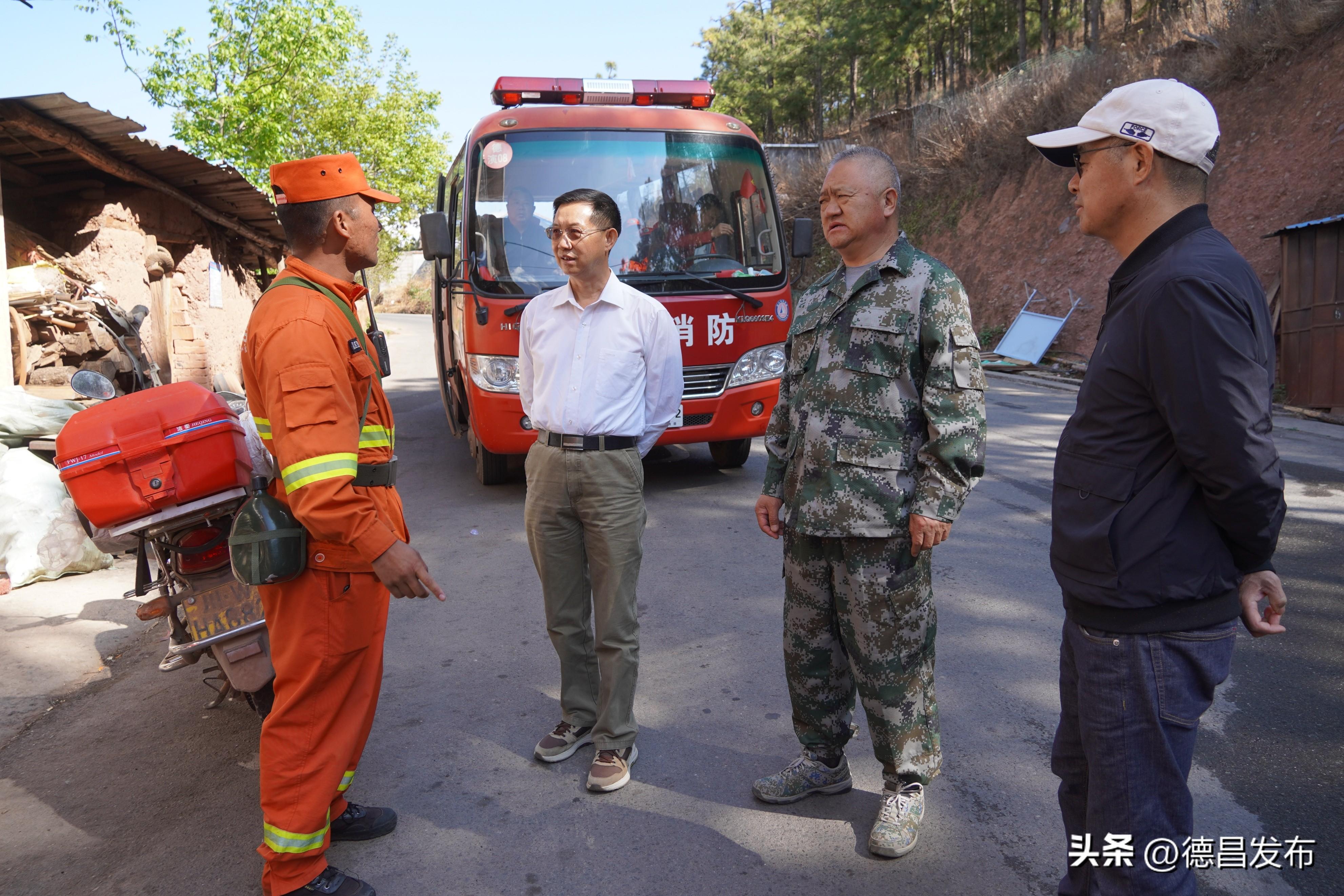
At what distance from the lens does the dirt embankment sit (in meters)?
14.1

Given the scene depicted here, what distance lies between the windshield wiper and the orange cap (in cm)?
399

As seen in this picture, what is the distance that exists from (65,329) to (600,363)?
7109 mm

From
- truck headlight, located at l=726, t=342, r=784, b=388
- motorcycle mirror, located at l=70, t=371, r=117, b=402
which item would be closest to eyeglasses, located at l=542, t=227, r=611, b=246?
motorcycle mirror, located at l=70, t=371, r=117, b=402

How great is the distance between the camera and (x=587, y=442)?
3180mm

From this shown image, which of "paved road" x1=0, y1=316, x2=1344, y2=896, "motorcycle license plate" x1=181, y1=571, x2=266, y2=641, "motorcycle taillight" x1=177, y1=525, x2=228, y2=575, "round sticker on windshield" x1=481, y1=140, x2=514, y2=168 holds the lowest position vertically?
"paved road" x1=0, y1=316, x2=1344, y2=896

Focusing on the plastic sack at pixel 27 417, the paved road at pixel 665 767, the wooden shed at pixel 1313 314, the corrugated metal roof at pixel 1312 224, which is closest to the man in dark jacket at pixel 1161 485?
the paved road at pixel 665 767

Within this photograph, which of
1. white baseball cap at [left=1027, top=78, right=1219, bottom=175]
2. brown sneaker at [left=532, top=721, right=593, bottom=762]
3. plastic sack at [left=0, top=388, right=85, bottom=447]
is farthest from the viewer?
plastic sack at [left=0, top=388, right=85, bottom=447]

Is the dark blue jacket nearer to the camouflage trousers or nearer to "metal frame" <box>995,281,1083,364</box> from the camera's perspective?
the camouflage trousers

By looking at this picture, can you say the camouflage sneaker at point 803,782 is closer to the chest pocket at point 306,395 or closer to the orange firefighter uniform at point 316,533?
the orange firefighter uniform at point 316,533

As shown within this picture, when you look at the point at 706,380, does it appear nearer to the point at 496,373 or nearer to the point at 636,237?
the point at 636,237

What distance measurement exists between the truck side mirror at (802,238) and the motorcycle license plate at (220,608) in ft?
15.1

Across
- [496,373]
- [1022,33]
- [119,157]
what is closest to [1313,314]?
[496,373]

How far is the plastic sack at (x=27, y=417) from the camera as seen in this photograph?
227 inches

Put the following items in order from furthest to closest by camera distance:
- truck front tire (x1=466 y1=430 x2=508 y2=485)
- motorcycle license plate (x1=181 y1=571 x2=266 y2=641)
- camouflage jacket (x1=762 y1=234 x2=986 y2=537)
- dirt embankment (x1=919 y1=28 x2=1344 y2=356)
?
dirt embankment (x1=919 y1=28 x2=1344 y2=356) < truck front tire (x1=466 y1=430 x2=508 y2=485) < motorcycle license plate (x1=181 y1=571 x2=266 y2=641) < camouflage jacket (x1=762 y1=234 x2=986 y2=537)
